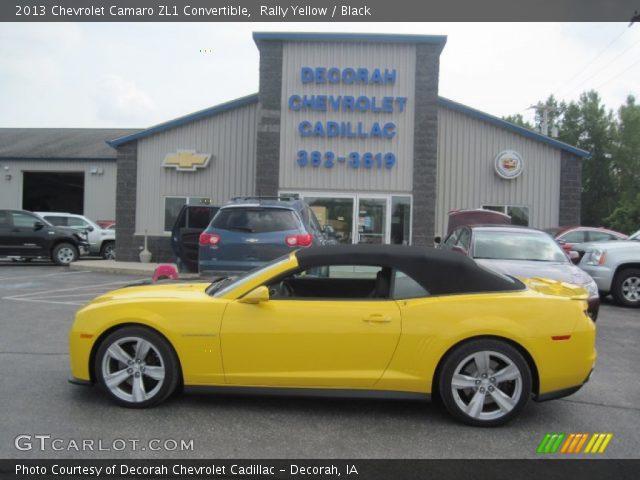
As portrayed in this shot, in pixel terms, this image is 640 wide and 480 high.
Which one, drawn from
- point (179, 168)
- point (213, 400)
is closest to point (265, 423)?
point (213, 400)

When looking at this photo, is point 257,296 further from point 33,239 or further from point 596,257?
point 33,239

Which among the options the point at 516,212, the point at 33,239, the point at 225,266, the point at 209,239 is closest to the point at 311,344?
the point at 225,266

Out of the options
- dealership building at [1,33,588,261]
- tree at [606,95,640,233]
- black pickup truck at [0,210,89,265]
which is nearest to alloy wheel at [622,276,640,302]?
dealership building at [1,33,588,261]

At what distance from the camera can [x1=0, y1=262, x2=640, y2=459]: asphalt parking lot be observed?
3.79m

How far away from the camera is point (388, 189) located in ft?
53.9

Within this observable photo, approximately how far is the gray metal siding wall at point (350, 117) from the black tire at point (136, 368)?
12.3 meters

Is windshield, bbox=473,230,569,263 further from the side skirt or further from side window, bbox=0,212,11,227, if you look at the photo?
side window, bbox=0,212,11,227

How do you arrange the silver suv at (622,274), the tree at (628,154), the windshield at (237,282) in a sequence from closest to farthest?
the windshield at (237,282) → the silver suv at (622,274) → the tree at (628,154)

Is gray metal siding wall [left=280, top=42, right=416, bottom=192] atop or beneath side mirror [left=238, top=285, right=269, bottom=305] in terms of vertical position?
atop

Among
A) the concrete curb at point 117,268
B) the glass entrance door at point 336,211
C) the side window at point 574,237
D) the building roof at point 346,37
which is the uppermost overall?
the building roof at point 346,37

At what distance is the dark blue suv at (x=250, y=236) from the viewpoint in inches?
316

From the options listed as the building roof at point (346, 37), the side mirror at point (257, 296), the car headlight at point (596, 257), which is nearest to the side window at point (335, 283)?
the side mirror at point (257, 296)

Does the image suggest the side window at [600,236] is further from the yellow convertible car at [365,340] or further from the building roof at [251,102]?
the yellow convertible car at [365,340]

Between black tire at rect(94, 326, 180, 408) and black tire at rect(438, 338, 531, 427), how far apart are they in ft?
6.78
